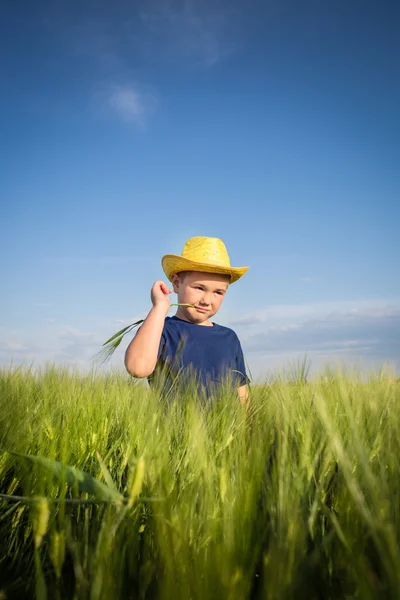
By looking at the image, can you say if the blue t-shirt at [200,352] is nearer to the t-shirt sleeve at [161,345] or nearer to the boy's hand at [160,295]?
the t-shirt sleeve at [161,345]

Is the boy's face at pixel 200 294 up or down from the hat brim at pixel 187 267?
down

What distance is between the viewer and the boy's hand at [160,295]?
7.27 feet

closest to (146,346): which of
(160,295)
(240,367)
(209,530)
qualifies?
(160,295)

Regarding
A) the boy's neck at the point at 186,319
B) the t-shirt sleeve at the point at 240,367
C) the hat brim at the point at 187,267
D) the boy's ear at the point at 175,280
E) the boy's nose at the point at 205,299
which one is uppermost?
the hat brim at the point at 187,267

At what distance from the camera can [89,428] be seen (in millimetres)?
1403

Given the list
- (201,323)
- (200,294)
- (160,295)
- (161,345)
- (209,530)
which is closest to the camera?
(209,530)

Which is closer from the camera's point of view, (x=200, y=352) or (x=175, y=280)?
(x=200, y=352)

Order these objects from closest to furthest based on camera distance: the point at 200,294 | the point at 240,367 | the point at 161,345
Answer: the point at 161,345
the point at 200,294
the point at 240,367

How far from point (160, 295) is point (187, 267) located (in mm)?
406

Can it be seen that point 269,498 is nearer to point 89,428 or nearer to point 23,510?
point 23,510

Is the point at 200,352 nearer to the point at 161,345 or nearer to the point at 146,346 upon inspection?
the point at 161,345

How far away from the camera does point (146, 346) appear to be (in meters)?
2.13

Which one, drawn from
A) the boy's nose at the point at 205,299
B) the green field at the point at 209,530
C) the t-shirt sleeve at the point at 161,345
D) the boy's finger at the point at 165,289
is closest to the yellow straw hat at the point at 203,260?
the boy's nose at the point at 205,299

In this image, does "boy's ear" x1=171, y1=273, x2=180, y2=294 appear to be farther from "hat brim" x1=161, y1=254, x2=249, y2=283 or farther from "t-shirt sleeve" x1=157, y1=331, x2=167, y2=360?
"t-shirt sleeve" x1=157, y1=331, x2=167, y2=360
